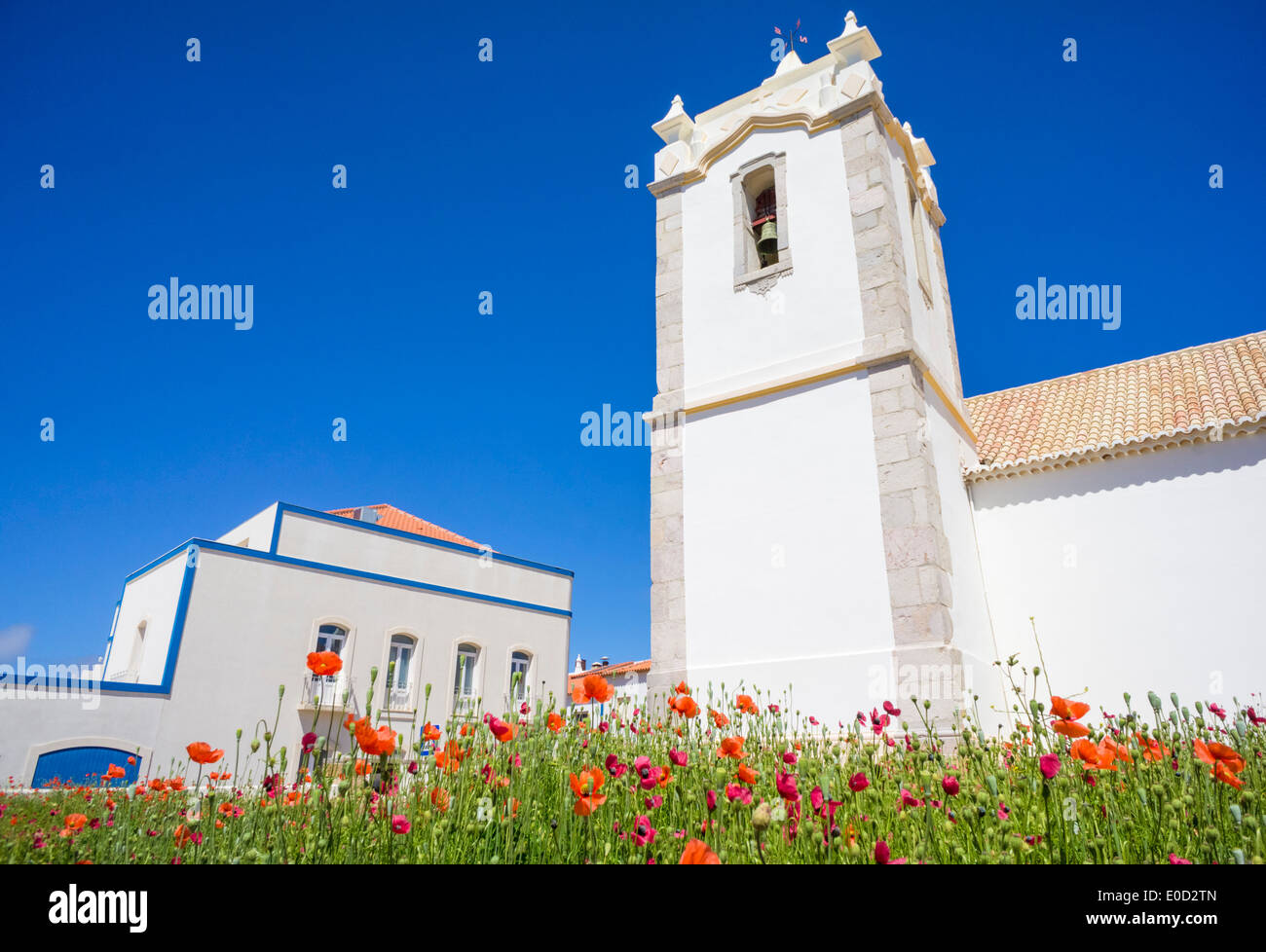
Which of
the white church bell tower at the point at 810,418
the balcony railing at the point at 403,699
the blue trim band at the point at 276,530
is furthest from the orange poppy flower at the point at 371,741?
the balcony railing at the point at 403,699

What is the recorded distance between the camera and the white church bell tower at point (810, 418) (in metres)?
9.00

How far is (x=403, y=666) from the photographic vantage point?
22.0 metres

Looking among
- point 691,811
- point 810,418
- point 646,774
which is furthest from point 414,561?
point 646,774

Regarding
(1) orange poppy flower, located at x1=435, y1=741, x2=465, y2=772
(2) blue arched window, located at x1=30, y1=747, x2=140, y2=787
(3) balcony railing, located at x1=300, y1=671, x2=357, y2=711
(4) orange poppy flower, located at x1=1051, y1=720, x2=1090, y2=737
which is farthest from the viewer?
(3) balcony railing, located at x1=300, y1=671, x2=357, y2=711

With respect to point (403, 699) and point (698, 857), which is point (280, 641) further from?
point (698, 857)

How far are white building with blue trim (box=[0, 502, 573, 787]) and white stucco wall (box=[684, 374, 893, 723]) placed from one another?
6328 mm

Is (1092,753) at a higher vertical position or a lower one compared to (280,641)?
lower

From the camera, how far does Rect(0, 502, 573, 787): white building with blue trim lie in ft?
53.8

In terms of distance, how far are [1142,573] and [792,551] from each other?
4334 mm

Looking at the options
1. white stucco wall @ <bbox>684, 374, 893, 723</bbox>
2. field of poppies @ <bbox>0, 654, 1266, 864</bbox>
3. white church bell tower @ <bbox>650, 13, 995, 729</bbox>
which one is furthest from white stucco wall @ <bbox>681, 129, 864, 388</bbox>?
field of poppies @ <bbox>0, 654, 1266, 864</bbox>

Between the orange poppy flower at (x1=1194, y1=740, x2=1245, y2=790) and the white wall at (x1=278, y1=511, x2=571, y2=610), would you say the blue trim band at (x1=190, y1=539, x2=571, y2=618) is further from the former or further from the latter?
the orange poppy flower at (x1=1194, y1=740, x2=1245, y2=790)

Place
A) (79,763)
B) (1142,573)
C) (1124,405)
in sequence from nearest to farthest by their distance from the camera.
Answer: (1142,573) < (1124,405) < (79,763)

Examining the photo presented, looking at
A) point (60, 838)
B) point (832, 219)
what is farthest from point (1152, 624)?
point (60, 838)
